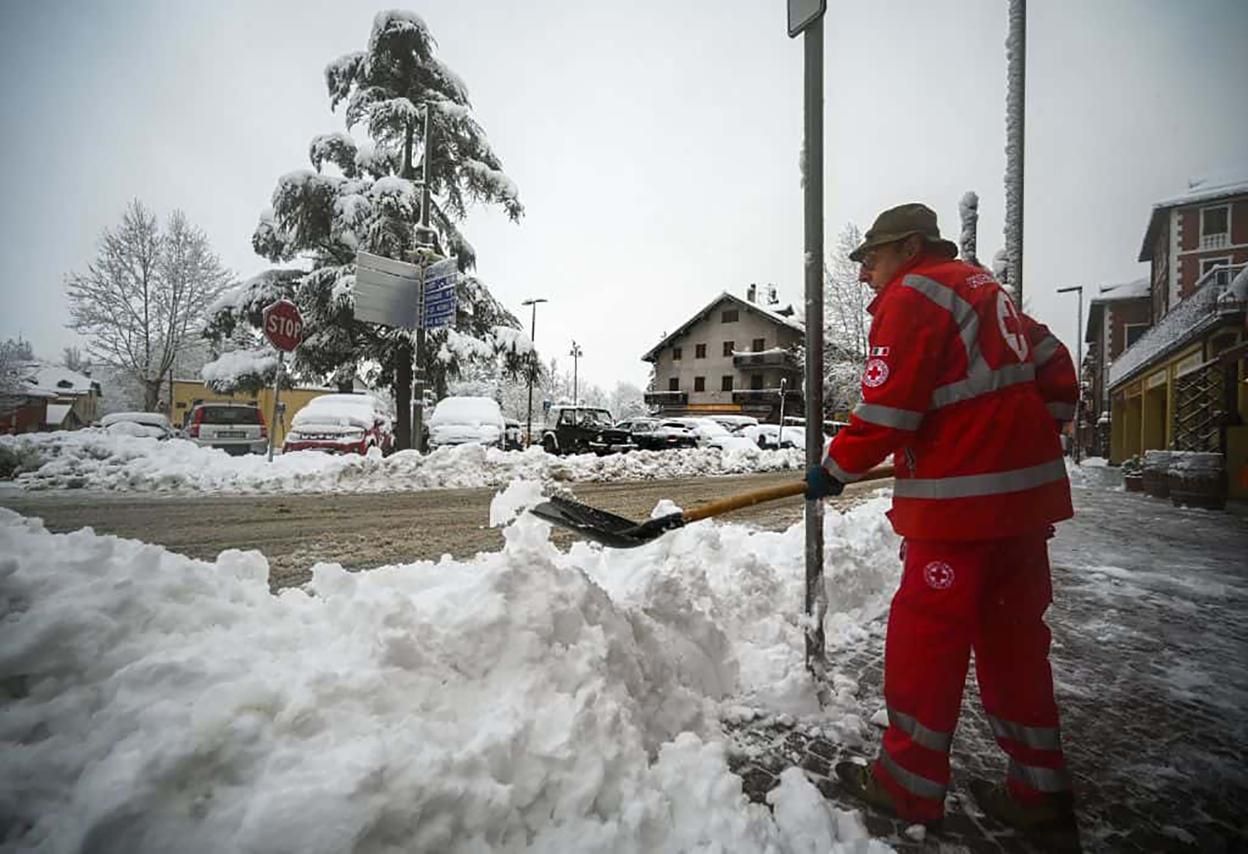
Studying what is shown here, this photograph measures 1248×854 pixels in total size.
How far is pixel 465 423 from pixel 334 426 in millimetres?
3304

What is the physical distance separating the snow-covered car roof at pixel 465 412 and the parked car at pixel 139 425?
987 centimetres

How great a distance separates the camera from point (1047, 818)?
146cm

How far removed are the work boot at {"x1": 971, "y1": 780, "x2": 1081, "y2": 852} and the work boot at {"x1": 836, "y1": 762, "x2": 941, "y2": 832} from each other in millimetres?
230

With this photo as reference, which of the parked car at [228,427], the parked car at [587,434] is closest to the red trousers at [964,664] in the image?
the parked car at [228,427]

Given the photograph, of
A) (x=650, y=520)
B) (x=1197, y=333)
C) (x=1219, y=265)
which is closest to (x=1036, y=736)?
(x=650, y=520)

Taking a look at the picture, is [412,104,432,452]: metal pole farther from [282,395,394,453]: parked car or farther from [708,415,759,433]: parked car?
[708,415,759,433]: parked car

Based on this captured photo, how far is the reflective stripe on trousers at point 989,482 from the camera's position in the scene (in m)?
1.47

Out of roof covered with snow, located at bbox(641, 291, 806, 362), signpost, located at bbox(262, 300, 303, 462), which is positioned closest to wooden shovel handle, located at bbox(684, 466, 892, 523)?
signpost, located at bbox(262, 300, 303, 462)

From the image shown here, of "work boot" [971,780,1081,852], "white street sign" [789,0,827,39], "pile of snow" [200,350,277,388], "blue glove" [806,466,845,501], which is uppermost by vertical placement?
"white street sign" [789,0,827,39]

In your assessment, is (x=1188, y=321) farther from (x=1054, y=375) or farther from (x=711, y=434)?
(x=711, y=434)

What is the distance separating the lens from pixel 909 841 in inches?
55.7

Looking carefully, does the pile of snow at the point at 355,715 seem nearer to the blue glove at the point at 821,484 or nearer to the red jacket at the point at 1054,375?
the blue glove at the point at 821,484

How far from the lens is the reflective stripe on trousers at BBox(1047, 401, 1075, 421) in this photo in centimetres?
178

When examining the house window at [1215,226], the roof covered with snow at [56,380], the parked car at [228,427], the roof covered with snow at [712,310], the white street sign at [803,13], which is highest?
the roof covered with snow at [712,310]
